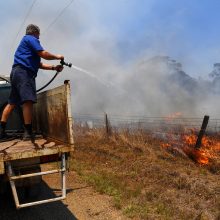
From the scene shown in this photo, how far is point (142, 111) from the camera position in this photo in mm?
22016

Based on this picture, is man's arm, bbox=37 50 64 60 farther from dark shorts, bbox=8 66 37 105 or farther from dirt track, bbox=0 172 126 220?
dirt track, bbox=0 172 126 220

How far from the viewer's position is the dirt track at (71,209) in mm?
5707

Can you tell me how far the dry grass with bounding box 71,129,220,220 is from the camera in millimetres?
5734

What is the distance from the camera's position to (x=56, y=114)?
5.30 m

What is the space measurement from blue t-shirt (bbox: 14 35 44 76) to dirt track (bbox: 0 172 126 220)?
235cm

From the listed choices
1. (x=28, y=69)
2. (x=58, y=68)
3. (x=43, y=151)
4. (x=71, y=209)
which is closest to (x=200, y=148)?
(x=71, y=209)

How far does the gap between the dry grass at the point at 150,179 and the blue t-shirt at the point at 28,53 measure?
277 cm

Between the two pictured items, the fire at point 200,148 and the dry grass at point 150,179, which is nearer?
the dry grass at point 150,179

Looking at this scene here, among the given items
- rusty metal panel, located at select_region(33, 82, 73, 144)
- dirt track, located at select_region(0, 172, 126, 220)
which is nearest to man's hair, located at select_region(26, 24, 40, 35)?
rusty metal panel, located at select_region(33, 82, 73, 144)

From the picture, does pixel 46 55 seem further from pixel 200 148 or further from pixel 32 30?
pixel 200 148

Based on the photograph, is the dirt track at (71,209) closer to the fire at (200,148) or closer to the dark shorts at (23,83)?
the dark shorts at (23,83)

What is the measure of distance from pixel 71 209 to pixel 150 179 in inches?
80.5

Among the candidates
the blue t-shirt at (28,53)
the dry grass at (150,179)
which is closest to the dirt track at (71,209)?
the dry grass at (150,179)

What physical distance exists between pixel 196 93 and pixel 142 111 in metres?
7.57
